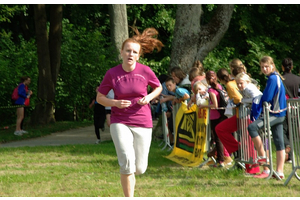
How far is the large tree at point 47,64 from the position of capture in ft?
73.8

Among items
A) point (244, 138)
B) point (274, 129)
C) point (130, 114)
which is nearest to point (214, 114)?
point (244, 138)

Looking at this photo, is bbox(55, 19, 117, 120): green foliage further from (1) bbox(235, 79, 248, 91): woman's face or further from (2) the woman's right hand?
(2) the woman's right hand

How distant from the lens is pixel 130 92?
6.81 m

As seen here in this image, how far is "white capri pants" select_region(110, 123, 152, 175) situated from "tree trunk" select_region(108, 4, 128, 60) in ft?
66.3

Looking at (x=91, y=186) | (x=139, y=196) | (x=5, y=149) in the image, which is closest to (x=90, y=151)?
(x=5, y=149)

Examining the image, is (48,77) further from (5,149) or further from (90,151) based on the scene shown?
(90,151)

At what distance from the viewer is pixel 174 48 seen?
15914 millimetres

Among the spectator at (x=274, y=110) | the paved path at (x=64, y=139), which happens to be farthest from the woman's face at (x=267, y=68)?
the paved path at (x=64, y=139)

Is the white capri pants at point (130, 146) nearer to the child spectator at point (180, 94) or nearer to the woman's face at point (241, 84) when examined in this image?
the woman's face at point (241, 84)

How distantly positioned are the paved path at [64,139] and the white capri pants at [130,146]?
32.4ft

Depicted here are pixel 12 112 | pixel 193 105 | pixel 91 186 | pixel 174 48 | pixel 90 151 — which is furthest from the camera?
→ pixel 12 112

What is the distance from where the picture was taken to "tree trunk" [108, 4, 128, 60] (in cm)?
2686

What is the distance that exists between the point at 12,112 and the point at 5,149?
41.6 feet

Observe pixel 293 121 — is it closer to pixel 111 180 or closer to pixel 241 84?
pixel 241 84
